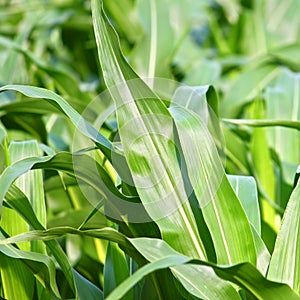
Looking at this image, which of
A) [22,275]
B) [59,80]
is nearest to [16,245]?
[22,275]

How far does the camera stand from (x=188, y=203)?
64cm


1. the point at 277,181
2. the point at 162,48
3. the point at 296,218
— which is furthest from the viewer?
the point at 162,48

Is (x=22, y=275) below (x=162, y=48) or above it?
below

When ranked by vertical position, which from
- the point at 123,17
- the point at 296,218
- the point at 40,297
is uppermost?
the point at 123,17

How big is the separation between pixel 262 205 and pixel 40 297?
0.41 meters

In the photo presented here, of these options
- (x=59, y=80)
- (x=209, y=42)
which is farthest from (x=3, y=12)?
(x=59, y=80)

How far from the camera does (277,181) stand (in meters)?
0.98

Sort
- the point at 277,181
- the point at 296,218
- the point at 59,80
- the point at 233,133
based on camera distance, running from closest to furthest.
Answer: the point at 296,218 < the point at 277,181 < the point at 233,133 < the point at 59,80

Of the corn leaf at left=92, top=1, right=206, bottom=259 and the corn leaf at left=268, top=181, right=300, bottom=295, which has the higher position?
the corn leaf at left=92, top=1, right=206, bottom=259

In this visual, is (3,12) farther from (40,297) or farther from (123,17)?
(40,297)

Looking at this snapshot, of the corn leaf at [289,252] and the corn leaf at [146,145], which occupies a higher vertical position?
the corn leaf at [146,145]

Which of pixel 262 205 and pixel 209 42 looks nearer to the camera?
pixel 262 205

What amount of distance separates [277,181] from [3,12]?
1129 millimetres

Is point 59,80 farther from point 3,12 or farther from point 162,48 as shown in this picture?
point 3,12
